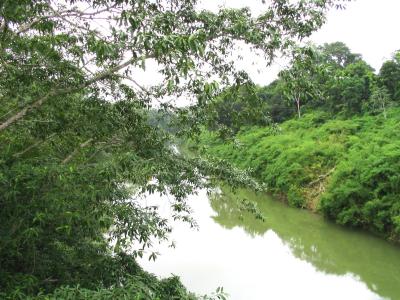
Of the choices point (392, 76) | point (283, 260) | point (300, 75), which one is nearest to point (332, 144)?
point (392, 76)

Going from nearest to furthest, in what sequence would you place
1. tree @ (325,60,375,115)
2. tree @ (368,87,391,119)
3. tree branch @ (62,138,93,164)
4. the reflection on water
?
tree branch @ (62,138,93,164) < the reflection on water < tree @ (368,87,391,119) < tree @ (325,60,375,115)

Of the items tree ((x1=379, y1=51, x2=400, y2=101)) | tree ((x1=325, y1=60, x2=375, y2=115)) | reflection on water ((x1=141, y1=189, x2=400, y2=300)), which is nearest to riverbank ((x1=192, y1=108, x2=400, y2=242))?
reflection on water ((x1=141, y1=189, x2=400, y2=300))

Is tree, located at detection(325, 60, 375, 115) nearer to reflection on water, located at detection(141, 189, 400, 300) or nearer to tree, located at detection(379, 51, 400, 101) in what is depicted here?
tree, located at detection(379, 51, 400, 101)

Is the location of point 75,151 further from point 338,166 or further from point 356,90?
point 356,90

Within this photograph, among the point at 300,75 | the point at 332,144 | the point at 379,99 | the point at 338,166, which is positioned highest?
the point at 379,99

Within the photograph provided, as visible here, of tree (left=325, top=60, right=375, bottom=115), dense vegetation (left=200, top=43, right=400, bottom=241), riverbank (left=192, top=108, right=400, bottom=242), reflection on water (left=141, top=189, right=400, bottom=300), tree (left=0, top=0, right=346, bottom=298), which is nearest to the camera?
tree (left=0, top=0, right=346, bottom=298)

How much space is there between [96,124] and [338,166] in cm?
1292

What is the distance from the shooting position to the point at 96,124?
4.45 metres

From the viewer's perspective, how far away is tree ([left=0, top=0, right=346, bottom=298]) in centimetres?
318

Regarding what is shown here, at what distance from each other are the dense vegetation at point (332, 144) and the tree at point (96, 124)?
1.64ft

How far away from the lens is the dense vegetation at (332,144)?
4.09 m

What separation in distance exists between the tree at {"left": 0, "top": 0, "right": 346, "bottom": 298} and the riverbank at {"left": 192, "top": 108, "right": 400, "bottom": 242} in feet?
4.46

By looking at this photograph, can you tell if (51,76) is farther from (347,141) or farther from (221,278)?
(347,141)

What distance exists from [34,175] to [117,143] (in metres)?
1.82
